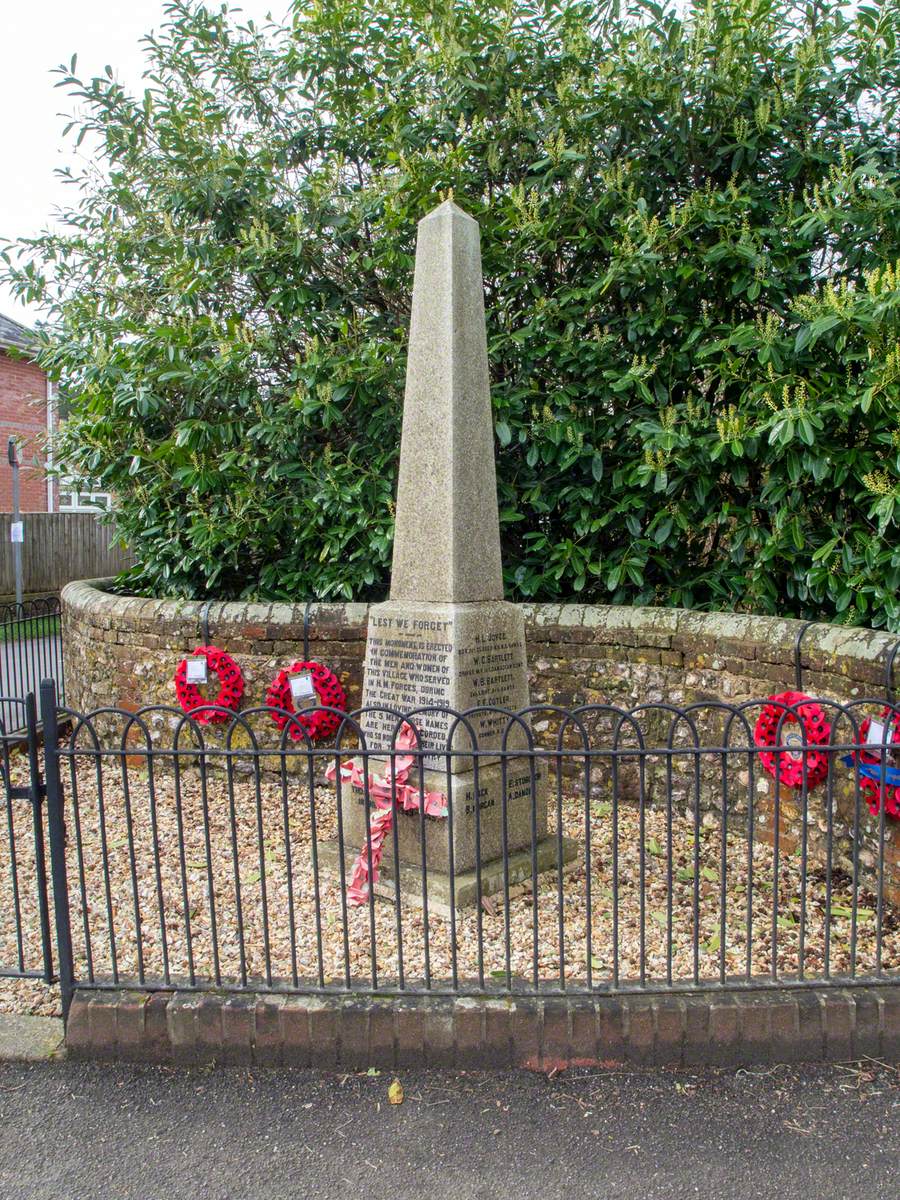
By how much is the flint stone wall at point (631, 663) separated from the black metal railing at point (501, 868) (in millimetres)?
37

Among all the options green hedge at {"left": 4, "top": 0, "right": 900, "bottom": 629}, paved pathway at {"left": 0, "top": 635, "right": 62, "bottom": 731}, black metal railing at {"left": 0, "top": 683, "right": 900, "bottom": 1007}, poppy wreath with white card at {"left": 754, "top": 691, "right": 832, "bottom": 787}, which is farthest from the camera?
paved pathway at {"left": 0, "top": 635, "right": 62, "bottom": 731}

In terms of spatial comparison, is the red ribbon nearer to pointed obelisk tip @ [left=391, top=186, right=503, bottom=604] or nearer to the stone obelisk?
the stone obelisk

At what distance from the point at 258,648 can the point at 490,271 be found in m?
2.92

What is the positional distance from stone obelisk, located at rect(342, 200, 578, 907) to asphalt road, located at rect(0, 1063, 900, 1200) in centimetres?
130

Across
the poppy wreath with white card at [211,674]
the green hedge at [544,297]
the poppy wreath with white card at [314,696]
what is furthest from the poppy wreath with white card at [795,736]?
the poppy wreath with white card at [211,674]

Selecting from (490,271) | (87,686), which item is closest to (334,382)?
(490,271)

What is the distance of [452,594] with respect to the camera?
14.0 ft

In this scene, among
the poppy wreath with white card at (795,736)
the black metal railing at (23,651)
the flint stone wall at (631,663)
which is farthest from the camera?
the black metal railing at (23,651)

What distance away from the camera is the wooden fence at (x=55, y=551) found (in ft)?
57.5

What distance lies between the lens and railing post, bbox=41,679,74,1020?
318cm

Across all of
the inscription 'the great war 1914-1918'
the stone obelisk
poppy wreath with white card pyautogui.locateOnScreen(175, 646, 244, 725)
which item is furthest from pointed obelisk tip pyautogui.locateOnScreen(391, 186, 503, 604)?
poppy wreath with white card pyautogui.locateOnScreen(175, 646, 244, 725)

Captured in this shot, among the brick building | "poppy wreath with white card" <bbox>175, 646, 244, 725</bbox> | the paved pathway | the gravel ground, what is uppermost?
the brick building

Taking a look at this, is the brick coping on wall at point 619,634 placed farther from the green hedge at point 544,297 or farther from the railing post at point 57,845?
the railing post at point 57,845

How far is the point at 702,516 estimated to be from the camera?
604 cm
